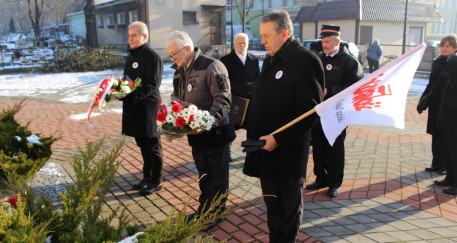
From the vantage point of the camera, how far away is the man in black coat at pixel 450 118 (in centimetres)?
436

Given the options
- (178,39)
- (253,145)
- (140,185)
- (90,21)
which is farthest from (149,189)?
(90,21)

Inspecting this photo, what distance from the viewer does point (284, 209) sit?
285 cm

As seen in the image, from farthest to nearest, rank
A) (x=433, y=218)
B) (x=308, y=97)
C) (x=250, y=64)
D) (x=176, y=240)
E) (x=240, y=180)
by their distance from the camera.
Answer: (x=250, y=64) < (x=240, y=180) < (x=433, y=218) < (x=308, y=97) < (x=176, y=240)

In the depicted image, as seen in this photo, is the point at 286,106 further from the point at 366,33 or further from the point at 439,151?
the point at 366,33

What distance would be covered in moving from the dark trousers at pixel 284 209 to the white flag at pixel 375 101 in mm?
540

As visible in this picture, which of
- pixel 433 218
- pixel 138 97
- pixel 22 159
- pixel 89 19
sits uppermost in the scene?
pixel 89 19

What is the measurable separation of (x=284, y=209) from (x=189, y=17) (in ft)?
83.5

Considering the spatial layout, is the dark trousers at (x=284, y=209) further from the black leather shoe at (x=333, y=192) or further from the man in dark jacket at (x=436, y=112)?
the man in dark jacket at (x=436, y=112)

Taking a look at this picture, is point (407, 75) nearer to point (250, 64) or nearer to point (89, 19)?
point (250, 64)

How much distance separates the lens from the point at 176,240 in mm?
1526

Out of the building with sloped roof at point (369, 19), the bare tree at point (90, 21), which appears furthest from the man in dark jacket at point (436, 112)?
the building with sloped roof at point (369, 19)

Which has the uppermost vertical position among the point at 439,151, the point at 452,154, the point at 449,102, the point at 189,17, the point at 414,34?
the point at 189,17

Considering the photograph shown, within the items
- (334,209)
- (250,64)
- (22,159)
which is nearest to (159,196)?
(22,159)

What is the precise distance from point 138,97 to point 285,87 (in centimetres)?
208
